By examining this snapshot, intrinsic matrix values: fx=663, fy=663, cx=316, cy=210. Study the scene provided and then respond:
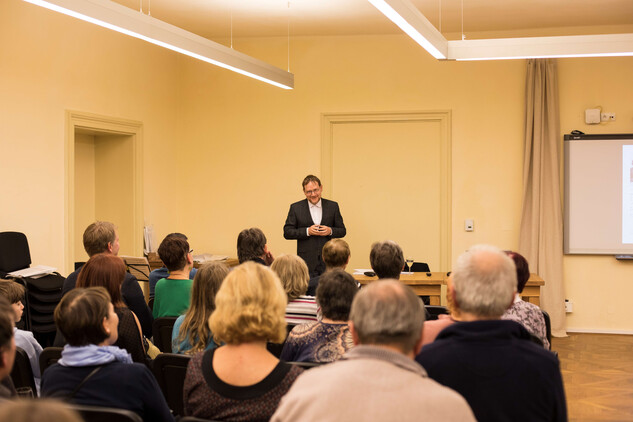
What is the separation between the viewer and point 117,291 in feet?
10.6

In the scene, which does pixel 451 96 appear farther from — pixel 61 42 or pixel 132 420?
pixel 132 420

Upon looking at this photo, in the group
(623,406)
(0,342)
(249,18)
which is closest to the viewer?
(0,342)

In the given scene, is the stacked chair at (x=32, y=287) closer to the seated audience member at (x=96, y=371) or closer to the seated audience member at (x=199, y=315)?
the seated audience member at (x=199, y=315)

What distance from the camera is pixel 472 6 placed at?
645cm

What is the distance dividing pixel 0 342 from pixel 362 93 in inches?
253

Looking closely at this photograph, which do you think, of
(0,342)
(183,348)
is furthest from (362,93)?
(0,342)

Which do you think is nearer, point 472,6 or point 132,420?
point 132,420

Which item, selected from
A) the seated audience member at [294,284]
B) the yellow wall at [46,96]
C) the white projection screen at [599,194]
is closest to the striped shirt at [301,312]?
the seated audience member at [294,284]

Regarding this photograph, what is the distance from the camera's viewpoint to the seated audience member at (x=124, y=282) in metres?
3.74

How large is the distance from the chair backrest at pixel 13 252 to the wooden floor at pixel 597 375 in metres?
4.35

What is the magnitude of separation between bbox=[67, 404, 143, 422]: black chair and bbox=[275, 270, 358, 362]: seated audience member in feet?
3.17

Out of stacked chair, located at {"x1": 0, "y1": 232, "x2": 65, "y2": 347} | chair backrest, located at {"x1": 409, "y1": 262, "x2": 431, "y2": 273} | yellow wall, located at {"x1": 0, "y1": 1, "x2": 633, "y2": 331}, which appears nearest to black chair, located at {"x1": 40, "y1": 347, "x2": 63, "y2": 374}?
stacked chair, located at {"x1": 0, "y1": 232, "x2": 65, "y2": 347}

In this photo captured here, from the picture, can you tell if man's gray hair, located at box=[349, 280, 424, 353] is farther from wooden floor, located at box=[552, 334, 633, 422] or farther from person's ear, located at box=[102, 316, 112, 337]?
wooden floor, located at box=[552, 334, 633, 422]

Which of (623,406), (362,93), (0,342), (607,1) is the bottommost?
(623,406)
